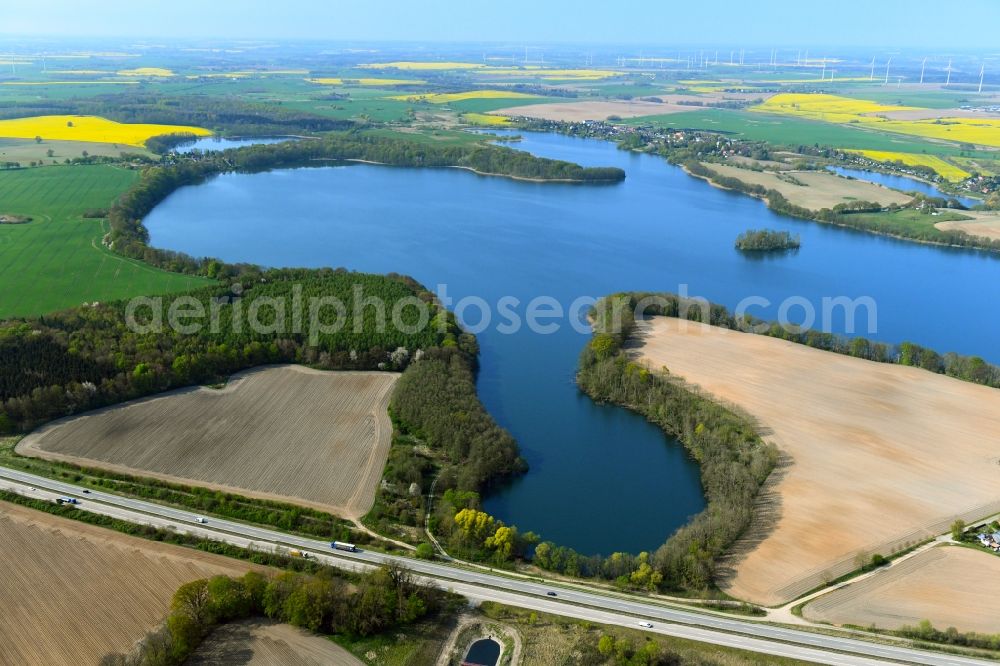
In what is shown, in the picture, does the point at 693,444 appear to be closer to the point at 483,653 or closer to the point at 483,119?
the point at 483,653

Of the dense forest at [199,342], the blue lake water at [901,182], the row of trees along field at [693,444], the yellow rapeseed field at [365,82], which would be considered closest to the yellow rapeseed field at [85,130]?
the dense forest at [199,342]

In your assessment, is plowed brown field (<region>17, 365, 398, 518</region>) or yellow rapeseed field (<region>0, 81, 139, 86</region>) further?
yellow rapeseed field (<region>0, 81, 139, 86</region>)

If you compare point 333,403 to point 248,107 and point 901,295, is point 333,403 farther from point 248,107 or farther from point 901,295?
point 248,107

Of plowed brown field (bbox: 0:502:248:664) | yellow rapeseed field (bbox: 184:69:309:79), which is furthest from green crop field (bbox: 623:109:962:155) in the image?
yellow rapeseed field (bbox: 184:69:309:79)

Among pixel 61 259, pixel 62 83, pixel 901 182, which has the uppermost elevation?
pixel 62 83

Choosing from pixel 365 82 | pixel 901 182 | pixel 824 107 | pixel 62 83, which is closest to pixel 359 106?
pixel 365 82

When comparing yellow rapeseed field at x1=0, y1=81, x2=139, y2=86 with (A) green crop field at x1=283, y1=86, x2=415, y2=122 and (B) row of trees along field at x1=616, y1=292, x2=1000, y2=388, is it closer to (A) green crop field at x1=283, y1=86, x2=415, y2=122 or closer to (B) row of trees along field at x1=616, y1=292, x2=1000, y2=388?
(A) green crop field at x1=283, y1=86, x2=415, y2=122
